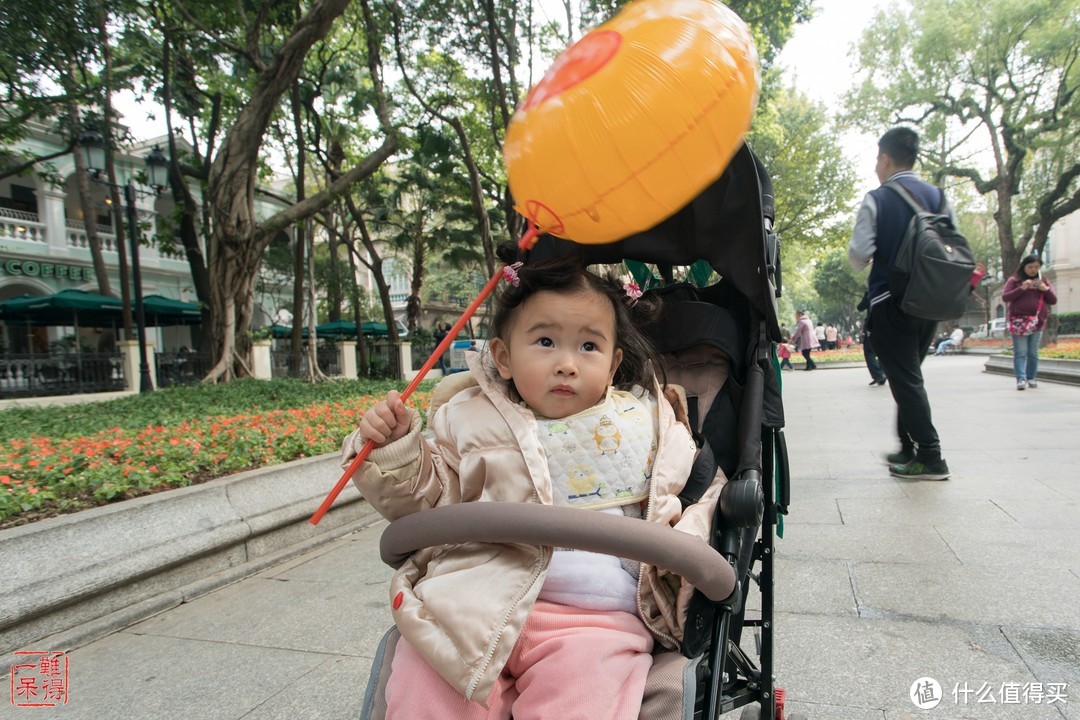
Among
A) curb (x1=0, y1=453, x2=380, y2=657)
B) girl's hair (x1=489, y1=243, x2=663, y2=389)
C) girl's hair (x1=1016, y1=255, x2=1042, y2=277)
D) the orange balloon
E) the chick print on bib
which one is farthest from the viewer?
girl's hair (x1=1016, y1=255, x2=1042, y2=277)

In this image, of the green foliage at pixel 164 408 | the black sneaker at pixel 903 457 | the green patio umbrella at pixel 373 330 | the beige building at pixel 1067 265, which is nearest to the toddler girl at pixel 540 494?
the black sneaker at pixel 903 457

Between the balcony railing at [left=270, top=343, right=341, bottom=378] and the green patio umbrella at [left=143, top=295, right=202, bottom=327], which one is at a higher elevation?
the green patio umbrella at [left=143, top=295, right=202, bottom=327]

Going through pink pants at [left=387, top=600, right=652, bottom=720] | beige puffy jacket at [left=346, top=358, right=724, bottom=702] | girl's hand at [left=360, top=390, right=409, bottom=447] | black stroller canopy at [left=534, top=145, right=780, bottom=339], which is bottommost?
pink pants at [left=387, top=600, right=652, bottom=720]

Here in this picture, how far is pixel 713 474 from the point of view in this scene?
1.57 meters

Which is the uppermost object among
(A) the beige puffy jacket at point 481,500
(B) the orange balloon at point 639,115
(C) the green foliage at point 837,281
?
(C) the green foliage at point 837,281

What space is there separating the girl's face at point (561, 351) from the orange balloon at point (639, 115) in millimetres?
199

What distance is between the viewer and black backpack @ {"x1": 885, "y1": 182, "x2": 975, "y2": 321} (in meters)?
3.39

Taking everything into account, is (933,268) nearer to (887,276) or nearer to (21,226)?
(887,276)

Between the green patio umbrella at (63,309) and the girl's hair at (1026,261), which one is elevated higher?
the green patio umbrella at (63,309)

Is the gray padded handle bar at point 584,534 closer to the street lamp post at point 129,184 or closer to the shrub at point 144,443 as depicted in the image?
the shrub at point 144,443

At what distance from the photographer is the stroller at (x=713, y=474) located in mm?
1069

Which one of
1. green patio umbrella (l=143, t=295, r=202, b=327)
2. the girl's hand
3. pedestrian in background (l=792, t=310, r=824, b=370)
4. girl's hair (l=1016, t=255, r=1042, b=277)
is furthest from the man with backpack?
green patio umbrella (l=143, t=295, r=202, b=327)

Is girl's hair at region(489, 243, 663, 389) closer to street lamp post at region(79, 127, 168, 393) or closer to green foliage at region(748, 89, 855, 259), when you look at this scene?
street lamp post at region(79, 127, 168, 393)

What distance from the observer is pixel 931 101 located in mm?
19266
